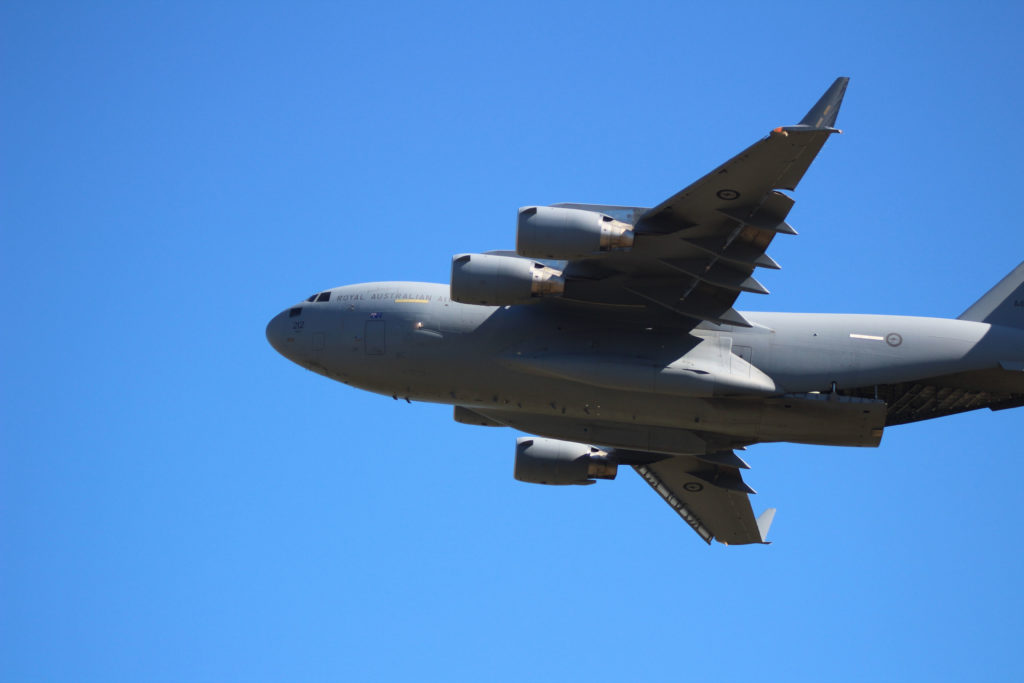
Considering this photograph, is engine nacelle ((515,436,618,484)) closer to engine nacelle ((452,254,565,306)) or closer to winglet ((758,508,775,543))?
winglet ((758,508,775,543))

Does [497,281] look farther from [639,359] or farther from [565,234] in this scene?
[639,359]

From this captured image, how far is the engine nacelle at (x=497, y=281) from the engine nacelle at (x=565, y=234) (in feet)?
3.16

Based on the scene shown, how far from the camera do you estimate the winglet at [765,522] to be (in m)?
23.6

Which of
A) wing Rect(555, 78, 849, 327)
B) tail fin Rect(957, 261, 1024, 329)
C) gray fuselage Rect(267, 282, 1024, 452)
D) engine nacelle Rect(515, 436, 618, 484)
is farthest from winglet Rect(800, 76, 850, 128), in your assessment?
engine nacelle Rect(515, 436, 618, 484)

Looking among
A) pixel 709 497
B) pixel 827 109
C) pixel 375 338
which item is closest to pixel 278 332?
pixel 375 338

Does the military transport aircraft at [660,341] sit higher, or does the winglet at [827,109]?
the winglet at [827,109]

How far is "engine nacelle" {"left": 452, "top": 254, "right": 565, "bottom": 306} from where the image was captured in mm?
18453

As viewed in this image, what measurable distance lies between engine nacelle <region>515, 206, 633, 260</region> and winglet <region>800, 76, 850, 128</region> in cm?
311

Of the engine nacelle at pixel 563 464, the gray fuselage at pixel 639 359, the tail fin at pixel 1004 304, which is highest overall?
the tail fin at pixel 1004 304

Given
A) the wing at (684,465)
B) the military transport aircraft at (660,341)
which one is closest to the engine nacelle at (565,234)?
the military transport aircraft at (660,341)

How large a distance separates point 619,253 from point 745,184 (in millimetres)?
2385

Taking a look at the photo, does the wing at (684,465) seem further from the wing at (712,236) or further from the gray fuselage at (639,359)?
the wing at (712,236)

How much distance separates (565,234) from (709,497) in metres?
7.89

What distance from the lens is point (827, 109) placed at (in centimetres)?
1586
